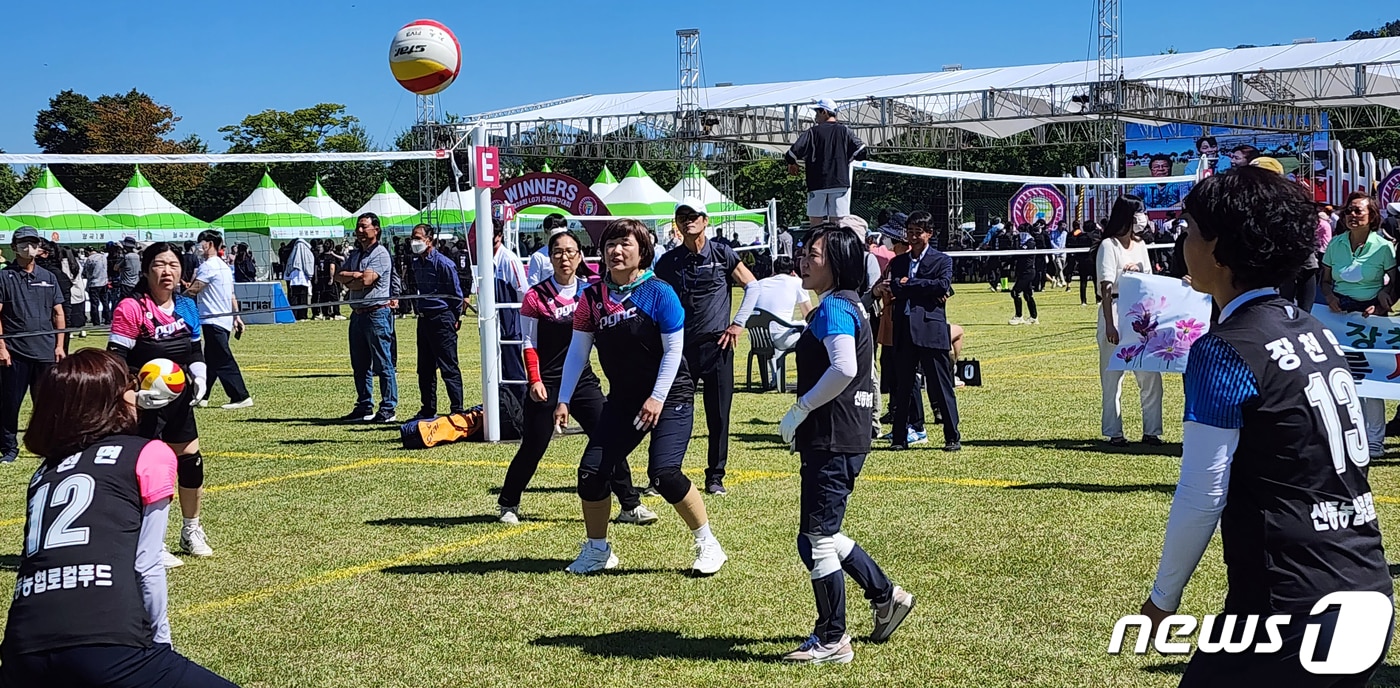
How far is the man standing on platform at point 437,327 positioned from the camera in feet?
44.7

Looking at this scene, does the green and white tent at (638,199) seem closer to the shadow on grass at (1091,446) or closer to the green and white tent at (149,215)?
the green and white tent at (149,215)

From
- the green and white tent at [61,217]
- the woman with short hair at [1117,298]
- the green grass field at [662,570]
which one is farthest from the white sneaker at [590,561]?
the green and white tent at [61,217]

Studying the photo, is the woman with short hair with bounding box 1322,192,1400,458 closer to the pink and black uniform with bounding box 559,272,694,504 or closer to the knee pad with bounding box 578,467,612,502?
the pink and black uniform with bounding box 559,272,694,504

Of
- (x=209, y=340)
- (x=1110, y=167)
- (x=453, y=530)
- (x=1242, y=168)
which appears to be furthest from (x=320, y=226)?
(x=1242, y=168)

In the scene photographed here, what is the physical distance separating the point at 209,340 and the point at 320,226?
33.4 meters

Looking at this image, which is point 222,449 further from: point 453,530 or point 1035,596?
point 1035,596

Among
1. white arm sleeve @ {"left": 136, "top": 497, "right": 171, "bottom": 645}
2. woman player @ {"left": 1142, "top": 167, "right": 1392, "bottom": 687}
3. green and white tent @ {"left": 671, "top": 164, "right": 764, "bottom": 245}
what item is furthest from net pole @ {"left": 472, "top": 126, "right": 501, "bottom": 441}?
green and white tent @ {"left": 671, "top": 164, "right": 764, "bottom": 245}

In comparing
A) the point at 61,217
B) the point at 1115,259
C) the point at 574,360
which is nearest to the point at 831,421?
the point at 574,360

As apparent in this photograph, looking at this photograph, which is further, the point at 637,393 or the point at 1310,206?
the point at 637,393

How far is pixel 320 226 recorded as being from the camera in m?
47.4

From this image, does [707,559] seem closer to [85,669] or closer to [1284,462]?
[85,669]

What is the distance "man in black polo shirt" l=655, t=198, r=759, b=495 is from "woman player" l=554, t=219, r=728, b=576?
7.13 feet

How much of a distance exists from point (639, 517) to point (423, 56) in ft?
16.5

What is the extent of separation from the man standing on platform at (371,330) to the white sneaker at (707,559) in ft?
24.8
